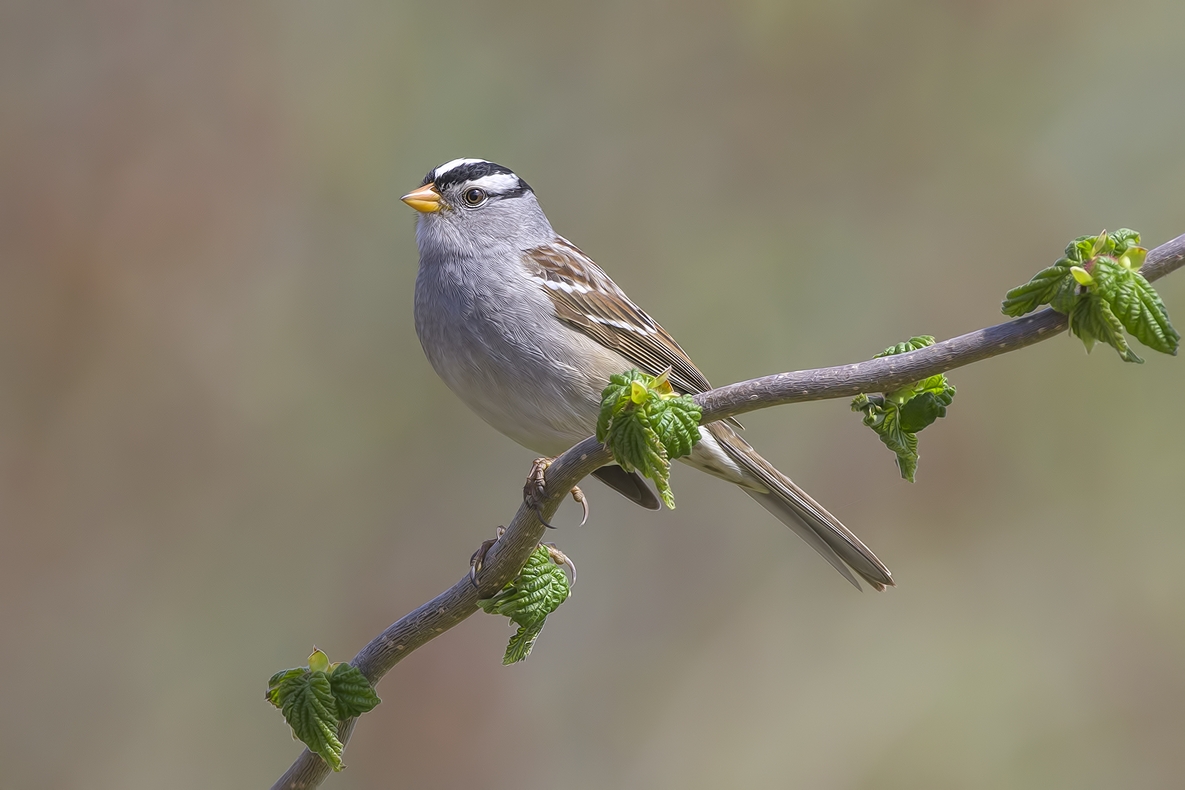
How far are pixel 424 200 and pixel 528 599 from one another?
2071mm

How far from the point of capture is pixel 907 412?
5.06 ft

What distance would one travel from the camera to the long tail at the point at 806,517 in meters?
2.68

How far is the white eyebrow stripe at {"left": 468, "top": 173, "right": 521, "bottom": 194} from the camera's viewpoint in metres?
3.65

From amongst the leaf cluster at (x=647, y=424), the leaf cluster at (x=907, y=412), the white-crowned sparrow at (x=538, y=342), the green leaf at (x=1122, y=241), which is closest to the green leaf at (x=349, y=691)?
the leaf cluster at (x=647, y=424)

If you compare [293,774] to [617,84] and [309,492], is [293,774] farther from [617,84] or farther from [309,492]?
[617,84]

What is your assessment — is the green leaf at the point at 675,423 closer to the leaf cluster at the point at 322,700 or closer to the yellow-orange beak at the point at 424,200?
the leaf cluster at the point at 322,700

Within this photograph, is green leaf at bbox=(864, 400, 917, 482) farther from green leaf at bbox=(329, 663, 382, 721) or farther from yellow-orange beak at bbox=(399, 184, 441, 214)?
yellow-orange beak at bbox=(399, 184, 441, 214)

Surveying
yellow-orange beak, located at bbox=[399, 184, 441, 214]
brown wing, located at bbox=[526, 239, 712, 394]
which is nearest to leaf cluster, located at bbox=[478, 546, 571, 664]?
brown wing, located at bbox=[526, 239, 712, 394]

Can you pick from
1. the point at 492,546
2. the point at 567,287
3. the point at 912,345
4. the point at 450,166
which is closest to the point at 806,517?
the point at 567,287

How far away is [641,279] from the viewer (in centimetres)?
521

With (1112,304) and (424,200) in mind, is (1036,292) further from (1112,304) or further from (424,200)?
(424,200)

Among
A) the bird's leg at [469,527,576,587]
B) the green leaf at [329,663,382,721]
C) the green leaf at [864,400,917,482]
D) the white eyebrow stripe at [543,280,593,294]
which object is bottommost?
the green leaf at [329,663,382,721]

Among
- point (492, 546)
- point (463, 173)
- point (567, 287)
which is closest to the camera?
point (492, 546)

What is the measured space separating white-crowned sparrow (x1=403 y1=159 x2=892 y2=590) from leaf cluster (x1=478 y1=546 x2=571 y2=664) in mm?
1035
